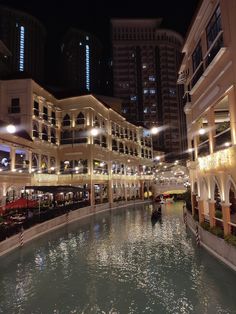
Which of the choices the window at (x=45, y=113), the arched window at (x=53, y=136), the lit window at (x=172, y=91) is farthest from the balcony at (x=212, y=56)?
the lit window at (x=172, y=91)

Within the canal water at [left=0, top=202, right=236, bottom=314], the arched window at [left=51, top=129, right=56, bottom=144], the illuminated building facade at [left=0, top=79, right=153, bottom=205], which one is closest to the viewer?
the canal water at [left=0, top=202, right=236, bottom=314]

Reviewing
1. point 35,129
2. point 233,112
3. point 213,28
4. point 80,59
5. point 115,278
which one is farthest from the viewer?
point 80,59

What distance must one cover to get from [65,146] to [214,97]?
38486 millimetres

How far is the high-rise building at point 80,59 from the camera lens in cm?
12538

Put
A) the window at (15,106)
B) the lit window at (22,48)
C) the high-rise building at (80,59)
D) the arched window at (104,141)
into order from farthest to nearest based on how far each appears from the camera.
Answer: the high-rise building at (80,59), the lit window at (22,48), the arched window at (104,141), the window at (15,106)

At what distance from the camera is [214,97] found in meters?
19.8

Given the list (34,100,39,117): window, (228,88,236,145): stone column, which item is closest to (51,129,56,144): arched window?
(34,100,39,117): window

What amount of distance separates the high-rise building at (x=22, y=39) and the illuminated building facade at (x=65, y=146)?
44894 millimetres

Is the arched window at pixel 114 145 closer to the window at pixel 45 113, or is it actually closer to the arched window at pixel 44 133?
the arched window at pixel 44 133

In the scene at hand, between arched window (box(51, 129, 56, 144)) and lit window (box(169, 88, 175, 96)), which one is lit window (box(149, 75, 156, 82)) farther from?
arched window (box(51, 129, 56, 144))

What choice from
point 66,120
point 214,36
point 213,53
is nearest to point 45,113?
point 66,120

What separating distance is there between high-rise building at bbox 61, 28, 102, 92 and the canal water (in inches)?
4218

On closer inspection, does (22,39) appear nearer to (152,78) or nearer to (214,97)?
(152,78)

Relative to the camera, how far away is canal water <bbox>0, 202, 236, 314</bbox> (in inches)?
516
